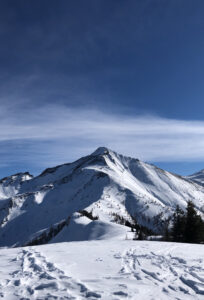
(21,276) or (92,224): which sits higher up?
(21,276)

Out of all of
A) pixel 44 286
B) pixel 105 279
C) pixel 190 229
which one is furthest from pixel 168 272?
pixel 190 229

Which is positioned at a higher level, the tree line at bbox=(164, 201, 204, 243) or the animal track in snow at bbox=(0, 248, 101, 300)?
the animal track in snow at bbox=(0, 248, 101, 300)

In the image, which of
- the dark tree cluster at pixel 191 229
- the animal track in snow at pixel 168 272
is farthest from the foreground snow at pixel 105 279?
the dark tree cluster at pixel 191 229

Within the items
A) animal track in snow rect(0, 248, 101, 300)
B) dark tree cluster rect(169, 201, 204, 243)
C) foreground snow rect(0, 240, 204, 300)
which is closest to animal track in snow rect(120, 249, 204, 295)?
foreground snow rect(0, 240, 204, 300)

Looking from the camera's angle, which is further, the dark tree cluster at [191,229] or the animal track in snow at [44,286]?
the dark tree cluster at [191,229]

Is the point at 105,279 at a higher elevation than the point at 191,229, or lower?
higher

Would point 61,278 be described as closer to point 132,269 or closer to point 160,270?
point 132,269

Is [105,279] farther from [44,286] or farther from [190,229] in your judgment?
[190,229]

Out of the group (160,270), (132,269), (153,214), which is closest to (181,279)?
(160,270)

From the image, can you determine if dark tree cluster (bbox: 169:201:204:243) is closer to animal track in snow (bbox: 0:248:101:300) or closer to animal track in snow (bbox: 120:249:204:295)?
animal track in snow (bbox: 120:249:204:295)

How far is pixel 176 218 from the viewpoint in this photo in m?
40.4

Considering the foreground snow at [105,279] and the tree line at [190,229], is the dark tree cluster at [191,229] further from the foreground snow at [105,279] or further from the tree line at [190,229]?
the foreground snow at [105,279]

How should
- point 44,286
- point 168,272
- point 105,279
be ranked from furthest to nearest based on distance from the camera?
point 168,272, point 105,279, point 44,286

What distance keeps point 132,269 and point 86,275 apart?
2.41m
